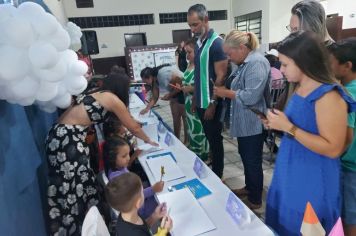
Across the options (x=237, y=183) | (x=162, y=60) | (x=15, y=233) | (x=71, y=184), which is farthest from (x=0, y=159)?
(x=162, y=60)

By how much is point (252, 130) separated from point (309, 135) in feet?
2.48

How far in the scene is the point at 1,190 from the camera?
1.03 m

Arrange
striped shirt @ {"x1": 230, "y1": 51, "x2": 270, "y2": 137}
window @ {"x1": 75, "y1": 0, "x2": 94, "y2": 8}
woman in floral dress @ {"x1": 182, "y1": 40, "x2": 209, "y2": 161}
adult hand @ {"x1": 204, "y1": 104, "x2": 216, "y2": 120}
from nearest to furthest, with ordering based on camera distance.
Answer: striped shirt @ {"x1": 230, "y1": 51, "x2": 270, "y2": 137}, adult hand @ {"x1": 204, "y1": 104, "x2": 216, "y2": 120}, woman in floral dress @ {"x1": 182, "y1": 40, "x2": 209, "y2": 161}, window @ {"x1": 75, "y1": 0, "x2": 94, "y2": 8}

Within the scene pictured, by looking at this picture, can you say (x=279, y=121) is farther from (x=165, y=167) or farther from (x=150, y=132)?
(x=150, y=132)

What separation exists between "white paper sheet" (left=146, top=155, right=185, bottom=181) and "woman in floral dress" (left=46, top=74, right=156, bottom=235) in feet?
1.21

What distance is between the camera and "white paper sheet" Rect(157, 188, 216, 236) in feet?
3.34

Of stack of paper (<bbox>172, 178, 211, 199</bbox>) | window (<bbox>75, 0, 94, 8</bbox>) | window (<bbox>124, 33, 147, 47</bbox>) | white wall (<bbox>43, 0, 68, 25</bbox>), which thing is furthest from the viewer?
window (<bbox>124, 33, 147, 47</bbox>)

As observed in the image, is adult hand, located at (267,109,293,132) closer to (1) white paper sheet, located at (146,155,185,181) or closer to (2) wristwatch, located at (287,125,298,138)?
(2) wristwatch, located at (287,125,298,138)

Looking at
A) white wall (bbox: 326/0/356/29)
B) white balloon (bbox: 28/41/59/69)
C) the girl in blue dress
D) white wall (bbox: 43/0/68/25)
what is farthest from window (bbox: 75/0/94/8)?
the girl in blue dress

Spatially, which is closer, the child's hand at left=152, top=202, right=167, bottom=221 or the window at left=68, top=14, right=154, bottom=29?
the child's hand at left=152, top=202, right=167, bottom=221

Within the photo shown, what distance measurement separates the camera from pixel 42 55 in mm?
1006

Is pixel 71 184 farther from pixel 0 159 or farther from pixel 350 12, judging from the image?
pixel 350 12

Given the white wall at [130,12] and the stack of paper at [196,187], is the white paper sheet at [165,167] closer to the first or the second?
the stack of paper at [196,187]

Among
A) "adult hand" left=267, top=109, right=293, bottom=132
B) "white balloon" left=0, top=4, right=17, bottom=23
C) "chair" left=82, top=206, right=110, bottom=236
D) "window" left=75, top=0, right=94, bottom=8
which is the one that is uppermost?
"window" left=75, top=0, right=94, bottom=8
